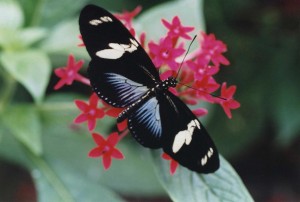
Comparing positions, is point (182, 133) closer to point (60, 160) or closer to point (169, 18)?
point (169, 18)

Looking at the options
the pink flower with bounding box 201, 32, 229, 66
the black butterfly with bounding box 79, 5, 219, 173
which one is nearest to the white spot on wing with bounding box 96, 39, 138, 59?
the black butterfly with bounding box 79, 5, 219, 173

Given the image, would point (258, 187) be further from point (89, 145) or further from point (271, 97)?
point (89, 145)

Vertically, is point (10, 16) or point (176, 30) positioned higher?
point (176, 30)

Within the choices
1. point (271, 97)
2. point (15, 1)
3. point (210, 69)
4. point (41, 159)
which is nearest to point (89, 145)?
point (41, 159)

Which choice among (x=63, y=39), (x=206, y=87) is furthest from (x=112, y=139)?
(x=63, y=39)

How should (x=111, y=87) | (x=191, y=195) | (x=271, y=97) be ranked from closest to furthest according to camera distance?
(x=111, y=87)
(x=191, y=195)
(x=271, y=97)

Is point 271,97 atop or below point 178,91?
below
